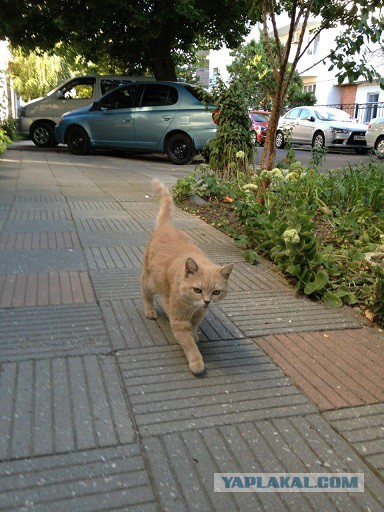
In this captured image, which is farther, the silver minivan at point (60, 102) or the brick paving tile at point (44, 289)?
the silver minivan at point (60, 102)

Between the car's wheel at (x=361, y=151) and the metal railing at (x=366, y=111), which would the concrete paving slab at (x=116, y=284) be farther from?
the metal railing at (x=366, y=111)

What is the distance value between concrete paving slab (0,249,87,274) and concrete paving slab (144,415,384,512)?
2.64 metres

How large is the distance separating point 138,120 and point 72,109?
139 inches

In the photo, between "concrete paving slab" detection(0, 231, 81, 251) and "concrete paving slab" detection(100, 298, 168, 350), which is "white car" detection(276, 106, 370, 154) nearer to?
"concrete paving slab" detection(0, 231, 81, 251)

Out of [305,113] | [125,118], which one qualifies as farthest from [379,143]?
[125,118]

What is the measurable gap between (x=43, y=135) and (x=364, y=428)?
16.7 meters

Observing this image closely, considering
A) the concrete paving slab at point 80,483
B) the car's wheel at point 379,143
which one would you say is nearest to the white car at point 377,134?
the car's wheel at point 379,143

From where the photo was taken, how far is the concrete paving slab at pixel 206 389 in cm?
240

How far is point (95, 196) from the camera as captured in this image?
27.4 ft

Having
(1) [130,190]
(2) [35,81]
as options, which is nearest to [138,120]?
(1) [130,190]

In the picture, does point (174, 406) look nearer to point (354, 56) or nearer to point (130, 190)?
point (354, 56)

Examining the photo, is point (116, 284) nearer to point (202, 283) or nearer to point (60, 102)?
point (202, 283)

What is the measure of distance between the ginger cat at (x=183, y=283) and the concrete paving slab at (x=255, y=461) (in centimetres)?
59

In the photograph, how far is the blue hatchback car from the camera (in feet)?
42.6
